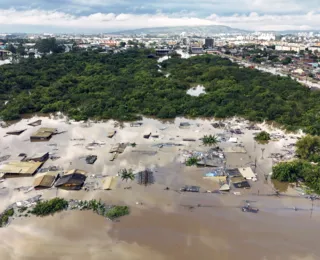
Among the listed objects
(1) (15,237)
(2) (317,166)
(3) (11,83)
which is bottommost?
(1) (15,237)

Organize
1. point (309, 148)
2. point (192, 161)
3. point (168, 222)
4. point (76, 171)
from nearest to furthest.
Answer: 1. point (168, 222)
2. point (76, 171)
3. point (192, 161)
4. point (309, 148)

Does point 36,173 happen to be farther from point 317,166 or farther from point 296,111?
point 296,111

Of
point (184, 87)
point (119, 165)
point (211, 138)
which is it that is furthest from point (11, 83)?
point (211, 138)

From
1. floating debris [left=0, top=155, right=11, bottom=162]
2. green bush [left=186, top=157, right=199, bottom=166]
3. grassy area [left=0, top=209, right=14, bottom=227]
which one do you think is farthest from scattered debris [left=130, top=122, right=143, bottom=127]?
grassy area [left=0, top=209, right=14, bottom=227]

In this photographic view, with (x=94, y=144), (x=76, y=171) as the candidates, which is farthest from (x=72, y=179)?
(x=94, y=144)

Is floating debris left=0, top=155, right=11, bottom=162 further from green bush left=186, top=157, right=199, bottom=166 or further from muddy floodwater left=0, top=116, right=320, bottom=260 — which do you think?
green bush left=186, top=157, right=199, bottom=166

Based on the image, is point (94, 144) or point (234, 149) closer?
point (234, 149)

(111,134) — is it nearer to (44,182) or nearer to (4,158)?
(4,158)
